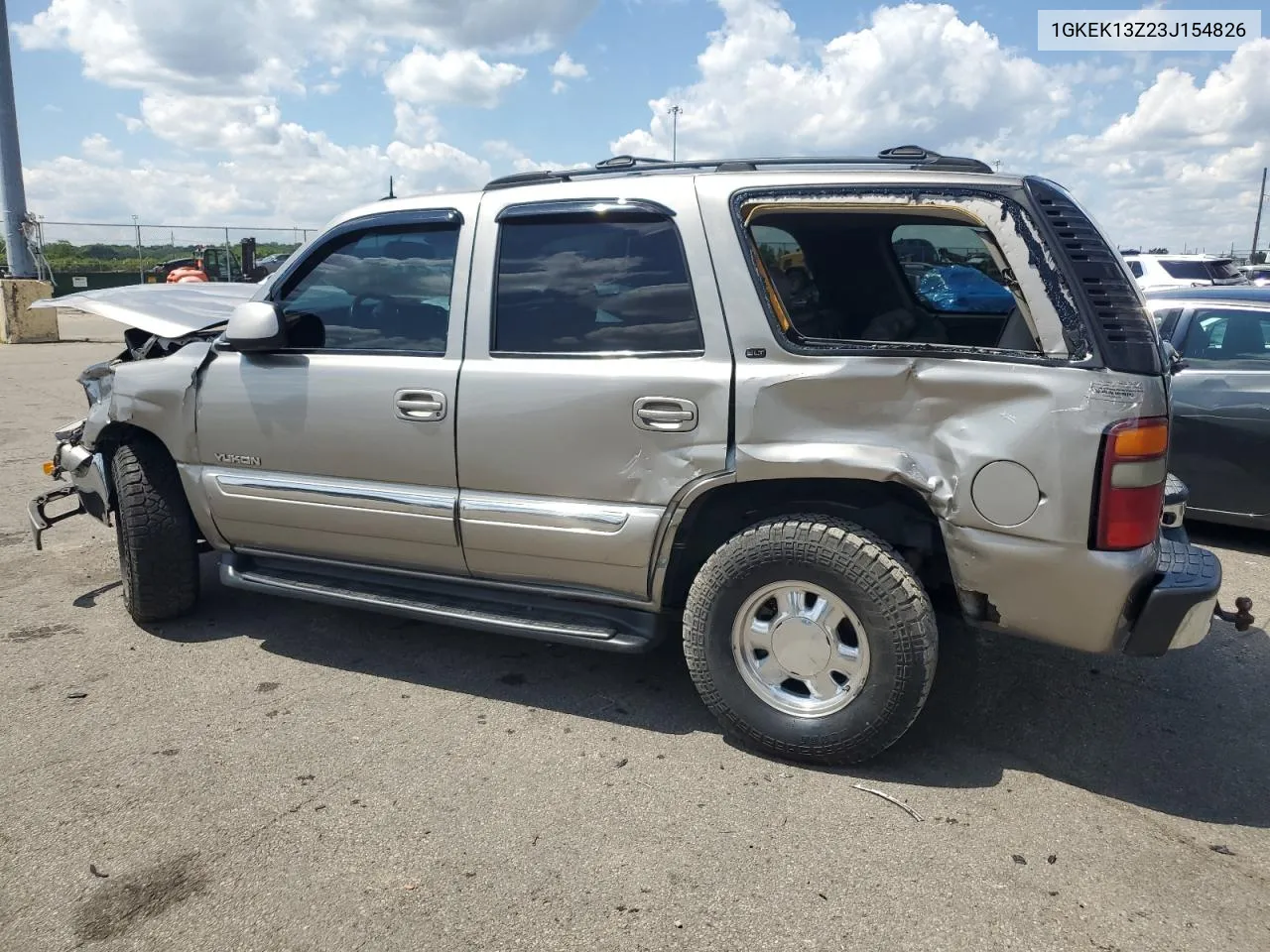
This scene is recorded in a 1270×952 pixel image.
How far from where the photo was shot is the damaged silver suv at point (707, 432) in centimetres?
284

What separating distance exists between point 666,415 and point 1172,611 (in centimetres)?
165

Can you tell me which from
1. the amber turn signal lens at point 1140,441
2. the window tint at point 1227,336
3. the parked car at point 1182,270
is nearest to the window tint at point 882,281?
the amber turn signal lens at point 1140,441

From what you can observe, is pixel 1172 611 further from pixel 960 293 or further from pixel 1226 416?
pixel 1226 416

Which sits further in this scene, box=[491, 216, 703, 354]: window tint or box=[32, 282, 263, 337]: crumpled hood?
box=[32, 282, 263, 337]: crumpled hood

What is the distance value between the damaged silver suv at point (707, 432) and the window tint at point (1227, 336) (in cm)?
234

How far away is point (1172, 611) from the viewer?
9.25 ft

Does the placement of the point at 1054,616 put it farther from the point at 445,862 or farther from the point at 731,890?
the point at 445,862

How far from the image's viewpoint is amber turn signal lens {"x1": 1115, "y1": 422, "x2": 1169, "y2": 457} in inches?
106

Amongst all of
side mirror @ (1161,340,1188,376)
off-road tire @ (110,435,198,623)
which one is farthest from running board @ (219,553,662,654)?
side mirror @ (1161,340,1188,376)

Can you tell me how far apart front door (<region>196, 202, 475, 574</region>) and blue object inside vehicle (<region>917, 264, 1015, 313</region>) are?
214cm

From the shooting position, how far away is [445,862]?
269 cm

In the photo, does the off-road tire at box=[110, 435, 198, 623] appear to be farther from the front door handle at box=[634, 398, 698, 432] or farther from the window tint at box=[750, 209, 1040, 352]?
the window tint at box=[750, 209, 1040, 352]

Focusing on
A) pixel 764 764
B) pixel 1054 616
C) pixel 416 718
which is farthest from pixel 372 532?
pixel 1054 616

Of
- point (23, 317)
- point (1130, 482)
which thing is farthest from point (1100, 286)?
point (23, 317)
